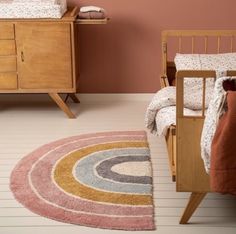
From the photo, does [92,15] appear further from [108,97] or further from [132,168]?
Result: [132,168]

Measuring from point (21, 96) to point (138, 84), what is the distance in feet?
3.20

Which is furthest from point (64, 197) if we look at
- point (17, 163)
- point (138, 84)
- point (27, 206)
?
point (138, 84)

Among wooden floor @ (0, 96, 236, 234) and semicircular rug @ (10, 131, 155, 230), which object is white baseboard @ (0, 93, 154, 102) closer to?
wooden floor @ (0, 96, 236, 234)

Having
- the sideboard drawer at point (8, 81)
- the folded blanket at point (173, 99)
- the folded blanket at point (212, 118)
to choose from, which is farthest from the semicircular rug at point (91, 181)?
the sideboard drawer at point (8, 81)

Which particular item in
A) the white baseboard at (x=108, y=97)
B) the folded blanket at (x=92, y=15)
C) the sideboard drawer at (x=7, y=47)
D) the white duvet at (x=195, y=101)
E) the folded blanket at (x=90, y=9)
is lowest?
the white baseboard at (x=108, y=97)

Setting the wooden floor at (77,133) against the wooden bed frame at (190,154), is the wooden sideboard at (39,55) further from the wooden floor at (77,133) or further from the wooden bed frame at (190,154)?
the wooden bed frame at (190,154)

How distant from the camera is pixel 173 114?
2.53 m

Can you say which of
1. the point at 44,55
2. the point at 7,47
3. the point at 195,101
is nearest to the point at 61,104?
the point at 44,55

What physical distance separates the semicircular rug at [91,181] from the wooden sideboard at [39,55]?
1.77 ft

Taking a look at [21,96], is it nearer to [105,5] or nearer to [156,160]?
[105,5]

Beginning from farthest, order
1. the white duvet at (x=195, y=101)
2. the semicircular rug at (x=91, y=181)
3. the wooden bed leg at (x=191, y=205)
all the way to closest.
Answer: the semicircular rug at (x=91, y=181) → the wooden bed leg at (x=191, y=205) → the white duvet at (x=195, y=101)

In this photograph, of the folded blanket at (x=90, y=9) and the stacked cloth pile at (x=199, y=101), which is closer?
the stacked cloth pile at (x=199, y=101)

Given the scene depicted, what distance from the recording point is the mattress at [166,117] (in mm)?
2477

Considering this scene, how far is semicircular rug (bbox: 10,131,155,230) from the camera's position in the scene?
2285 mm
